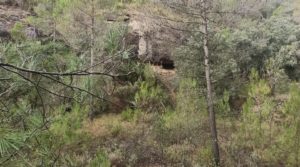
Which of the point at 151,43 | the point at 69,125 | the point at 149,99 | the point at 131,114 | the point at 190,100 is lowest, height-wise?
the point at 131,114

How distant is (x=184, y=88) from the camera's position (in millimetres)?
11695

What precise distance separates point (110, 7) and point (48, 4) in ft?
12.3

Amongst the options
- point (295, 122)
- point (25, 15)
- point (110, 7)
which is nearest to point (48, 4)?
point (25, 15)

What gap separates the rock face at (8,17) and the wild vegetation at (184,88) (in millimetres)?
91

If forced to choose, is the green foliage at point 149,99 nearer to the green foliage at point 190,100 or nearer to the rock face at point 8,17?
the green foliage at point 190,100

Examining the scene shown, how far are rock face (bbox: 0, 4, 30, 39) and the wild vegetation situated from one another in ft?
0.30

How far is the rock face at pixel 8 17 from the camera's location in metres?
17.4

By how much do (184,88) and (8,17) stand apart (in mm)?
10015

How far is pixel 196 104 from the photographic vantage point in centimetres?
1153

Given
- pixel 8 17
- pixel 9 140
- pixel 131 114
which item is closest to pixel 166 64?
pixel 131 114

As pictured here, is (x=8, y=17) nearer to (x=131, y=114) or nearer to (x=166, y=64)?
(x=166, y=64)

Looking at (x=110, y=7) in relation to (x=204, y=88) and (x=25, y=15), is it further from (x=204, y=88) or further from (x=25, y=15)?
(x=25, y=15)

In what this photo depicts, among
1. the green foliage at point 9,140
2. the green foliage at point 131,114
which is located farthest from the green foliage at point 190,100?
the green foliage at point 9,140

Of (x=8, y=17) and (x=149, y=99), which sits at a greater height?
(x=8, y=17)
